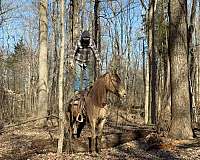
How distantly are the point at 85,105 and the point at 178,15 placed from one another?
4305 mm

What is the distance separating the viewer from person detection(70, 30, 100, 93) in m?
10.8

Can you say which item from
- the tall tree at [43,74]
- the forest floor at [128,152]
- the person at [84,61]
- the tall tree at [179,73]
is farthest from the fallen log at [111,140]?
the tall tree at [43,74]

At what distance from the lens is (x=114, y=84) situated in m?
10.3

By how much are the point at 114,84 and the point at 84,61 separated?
56.3 inches

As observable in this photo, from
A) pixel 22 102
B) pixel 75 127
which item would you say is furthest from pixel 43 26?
pixel 22 102

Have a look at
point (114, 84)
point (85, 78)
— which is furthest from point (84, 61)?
point (114, 84)

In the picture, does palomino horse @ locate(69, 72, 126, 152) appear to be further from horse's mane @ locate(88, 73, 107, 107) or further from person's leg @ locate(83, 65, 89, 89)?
person's leg @ locate(83, 65, 89, 89)

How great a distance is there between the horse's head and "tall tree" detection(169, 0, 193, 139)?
2.42 metres

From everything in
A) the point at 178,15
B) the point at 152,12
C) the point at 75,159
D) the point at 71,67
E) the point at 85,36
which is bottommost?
the point at 75,159

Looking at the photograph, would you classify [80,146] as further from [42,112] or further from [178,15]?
[42,112]

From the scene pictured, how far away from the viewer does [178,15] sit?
Result: 12008mm

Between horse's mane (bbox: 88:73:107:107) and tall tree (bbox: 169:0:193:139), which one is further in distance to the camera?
tall tree (bbox: 169:0:193:139)

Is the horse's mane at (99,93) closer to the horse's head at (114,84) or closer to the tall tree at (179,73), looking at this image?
the horse's head at (114,84)

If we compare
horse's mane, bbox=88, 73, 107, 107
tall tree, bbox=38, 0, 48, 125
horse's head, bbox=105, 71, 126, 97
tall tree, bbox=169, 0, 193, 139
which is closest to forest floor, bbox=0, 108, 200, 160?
tall tree, bbox=169, 0, 193, 139
